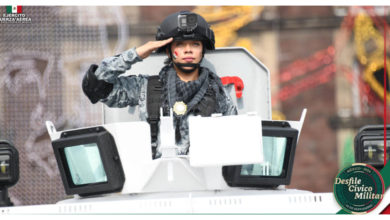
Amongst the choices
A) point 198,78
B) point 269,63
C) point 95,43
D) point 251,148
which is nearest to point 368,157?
point 251,148

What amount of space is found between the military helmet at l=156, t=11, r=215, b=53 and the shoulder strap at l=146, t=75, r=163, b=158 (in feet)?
0.66

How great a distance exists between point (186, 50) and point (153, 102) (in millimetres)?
263

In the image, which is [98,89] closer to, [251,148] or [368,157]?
[251,148]

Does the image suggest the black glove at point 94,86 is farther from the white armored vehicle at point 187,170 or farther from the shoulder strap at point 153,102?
the white armored vehicle at point 187,170

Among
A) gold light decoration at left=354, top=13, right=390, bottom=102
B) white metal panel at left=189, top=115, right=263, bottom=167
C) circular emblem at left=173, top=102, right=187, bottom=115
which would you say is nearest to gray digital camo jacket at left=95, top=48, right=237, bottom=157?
circular emblem at left=173, top=102, right=187, bottom=115

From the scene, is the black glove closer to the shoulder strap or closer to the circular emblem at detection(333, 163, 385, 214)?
the shoulder strap

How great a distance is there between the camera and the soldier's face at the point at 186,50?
274 cm

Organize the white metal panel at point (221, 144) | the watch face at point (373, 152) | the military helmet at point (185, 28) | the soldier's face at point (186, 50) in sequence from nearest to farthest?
the white metal panel at point (221, 144) < the watch face at point (373, 152) < the military helmet at point (185, 28) < the soldier's face at point (186, 50)

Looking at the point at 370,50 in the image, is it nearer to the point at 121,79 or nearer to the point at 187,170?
the point at 121,79

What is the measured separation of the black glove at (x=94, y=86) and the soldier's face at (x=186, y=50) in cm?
31

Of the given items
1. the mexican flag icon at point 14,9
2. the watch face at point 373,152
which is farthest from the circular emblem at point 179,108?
the mexican flag icon at point 14,9

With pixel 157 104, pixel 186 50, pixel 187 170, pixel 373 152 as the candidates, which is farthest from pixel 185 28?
pixel 373 152

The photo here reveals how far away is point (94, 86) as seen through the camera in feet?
8.38

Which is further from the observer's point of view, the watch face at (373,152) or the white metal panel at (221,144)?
the watch face at (373,152)
